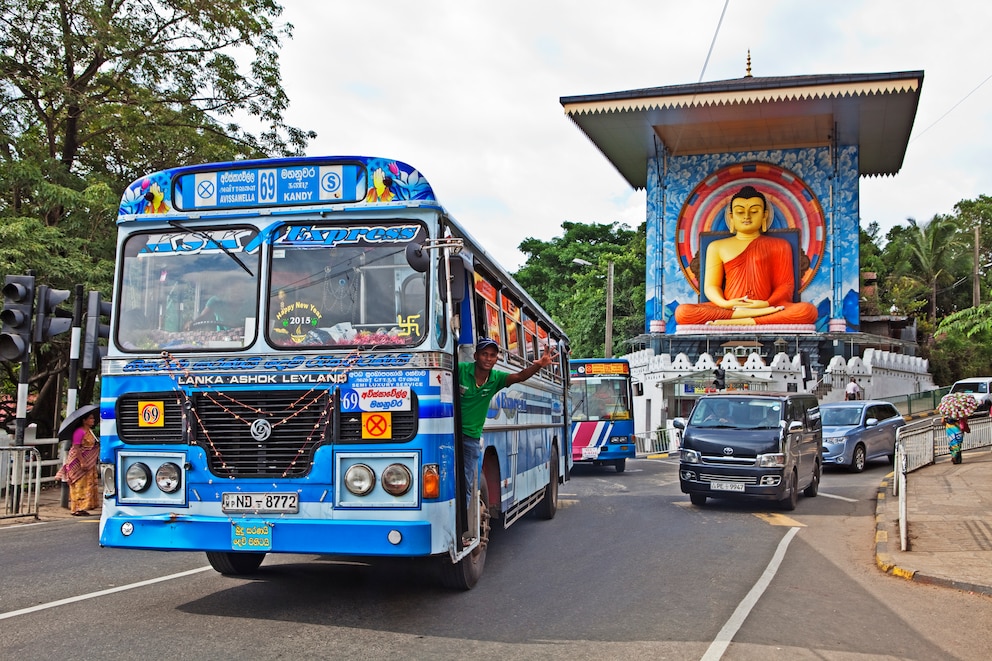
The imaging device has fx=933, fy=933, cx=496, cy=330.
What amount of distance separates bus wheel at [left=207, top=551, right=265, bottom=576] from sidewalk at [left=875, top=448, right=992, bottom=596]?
20.9ft

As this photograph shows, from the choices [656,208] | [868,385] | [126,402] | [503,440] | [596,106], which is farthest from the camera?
[656,208]

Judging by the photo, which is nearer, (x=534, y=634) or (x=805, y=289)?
(x=534, y=634)

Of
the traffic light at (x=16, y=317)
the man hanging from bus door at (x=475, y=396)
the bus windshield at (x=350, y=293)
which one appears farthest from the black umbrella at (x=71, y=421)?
the man hanging from bus door at (x=475, y=396)

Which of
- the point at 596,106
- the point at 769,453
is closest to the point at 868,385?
the point at 596,106

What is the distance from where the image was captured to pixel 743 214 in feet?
139

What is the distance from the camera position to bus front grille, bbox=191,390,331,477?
6.75 metres

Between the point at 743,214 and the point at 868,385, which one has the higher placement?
the point at 743,214

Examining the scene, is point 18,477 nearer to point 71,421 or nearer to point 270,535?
point 71,421

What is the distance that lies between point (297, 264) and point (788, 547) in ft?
23.5

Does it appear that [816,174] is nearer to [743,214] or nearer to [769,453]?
[743,214]

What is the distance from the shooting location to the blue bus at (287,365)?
263 inches

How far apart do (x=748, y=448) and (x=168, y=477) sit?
32.4ft

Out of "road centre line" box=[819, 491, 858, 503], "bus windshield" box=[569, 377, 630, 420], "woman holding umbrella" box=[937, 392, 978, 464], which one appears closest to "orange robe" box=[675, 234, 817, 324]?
"bus windshield" box=[569, 377, 630, 420]

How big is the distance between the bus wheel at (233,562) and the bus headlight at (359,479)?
2.29 m
